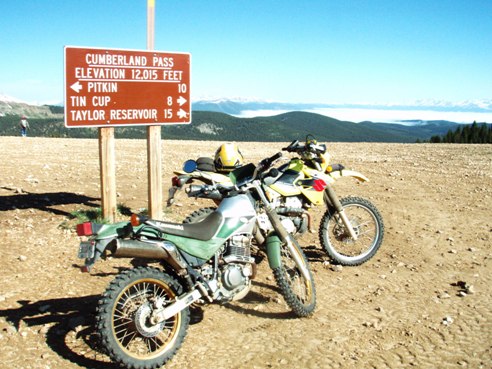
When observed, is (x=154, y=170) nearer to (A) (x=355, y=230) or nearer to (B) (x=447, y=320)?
(A) (x=355, y=230)

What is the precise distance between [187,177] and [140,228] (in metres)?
1.98

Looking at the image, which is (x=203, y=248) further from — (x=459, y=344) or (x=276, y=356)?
(x=459, y=344)

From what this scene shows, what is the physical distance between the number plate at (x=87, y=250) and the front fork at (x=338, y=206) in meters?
3.79

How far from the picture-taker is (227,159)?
23.4ft

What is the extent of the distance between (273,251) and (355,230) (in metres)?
2.39

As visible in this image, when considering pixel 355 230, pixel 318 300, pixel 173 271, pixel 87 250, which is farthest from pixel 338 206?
pixel 87 250

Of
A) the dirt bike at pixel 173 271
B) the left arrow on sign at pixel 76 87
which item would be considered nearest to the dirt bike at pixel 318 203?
the dirt bike at pixel 173 271

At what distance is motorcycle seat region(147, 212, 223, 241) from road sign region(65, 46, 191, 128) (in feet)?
11.3

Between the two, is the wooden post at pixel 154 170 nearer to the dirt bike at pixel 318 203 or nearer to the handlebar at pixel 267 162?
the dirt bike at pixel 318 203

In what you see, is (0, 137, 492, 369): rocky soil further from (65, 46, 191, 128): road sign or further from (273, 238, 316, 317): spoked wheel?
(65, 46, 191, 128): road sign

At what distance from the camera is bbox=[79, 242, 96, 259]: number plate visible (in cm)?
397

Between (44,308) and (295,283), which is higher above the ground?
(295,283)

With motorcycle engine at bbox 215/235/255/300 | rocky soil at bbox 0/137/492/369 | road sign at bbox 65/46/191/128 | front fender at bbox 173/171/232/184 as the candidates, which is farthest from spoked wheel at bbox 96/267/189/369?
road sign at bbox 65/46/191/128

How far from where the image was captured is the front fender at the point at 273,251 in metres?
5.14
